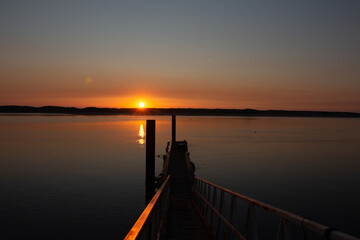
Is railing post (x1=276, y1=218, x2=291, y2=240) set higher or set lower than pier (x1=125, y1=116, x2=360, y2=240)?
higher

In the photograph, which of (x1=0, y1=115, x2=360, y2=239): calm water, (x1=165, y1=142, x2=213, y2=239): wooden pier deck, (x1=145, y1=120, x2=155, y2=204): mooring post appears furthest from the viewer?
(x1=145, y1=120, x2=155, y2=204): mooring post

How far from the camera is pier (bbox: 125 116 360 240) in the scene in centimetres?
313

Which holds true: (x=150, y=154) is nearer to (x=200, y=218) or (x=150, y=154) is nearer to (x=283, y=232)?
(x=200, y=218)

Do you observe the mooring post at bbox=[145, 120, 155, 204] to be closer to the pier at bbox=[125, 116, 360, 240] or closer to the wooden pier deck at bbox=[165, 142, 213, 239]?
the pier at bbox=[125, 116, 360, 240]

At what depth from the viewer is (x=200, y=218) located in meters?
9.55

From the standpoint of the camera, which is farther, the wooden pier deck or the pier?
the wooden pier deck

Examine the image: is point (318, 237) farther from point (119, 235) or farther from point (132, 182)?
point (132, 182)

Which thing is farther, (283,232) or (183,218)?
(183,218)

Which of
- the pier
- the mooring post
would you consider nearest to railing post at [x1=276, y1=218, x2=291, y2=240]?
the pier

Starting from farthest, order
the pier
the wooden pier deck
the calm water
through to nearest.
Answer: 1. the calm water
2. the wooden pier deck
3. the pier

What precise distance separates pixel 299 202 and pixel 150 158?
10.8 m

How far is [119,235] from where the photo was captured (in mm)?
15195

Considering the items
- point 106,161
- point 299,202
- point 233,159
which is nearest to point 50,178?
point 106,161

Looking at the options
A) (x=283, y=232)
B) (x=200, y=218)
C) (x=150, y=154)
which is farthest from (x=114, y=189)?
(x=283, y=232)
